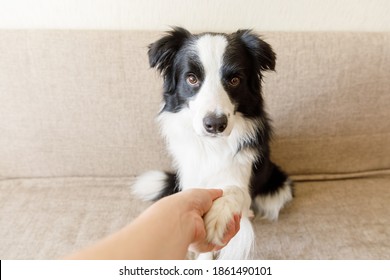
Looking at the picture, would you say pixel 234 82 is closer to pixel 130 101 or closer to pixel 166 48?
pixel 166 48

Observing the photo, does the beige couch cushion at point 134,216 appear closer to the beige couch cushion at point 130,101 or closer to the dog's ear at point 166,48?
the beige couch cushion at point 130,101

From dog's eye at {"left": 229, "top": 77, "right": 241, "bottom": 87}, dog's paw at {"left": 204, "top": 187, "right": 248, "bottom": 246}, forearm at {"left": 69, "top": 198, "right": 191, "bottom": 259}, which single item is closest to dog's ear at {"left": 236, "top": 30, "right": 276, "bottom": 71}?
dog's eye at {"left": 229, "top": 77, "right": 241, "bottom": 87}

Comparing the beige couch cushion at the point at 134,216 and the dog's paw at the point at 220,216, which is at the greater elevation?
the dog's paw at the point at 220,216

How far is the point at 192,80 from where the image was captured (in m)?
1.18

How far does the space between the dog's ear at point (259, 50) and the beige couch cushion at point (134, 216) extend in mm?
624

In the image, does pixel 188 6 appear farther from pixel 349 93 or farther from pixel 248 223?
pixel 248 223

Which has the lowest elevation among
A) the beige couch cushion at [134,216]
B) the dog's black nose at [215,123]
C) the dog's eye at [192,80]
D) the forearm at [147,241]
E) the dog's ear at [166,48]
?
the beige couch cushion at [134,216]

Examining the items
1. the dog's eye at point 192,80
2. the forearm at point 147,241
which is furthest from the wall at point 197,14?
the forearm at point 147,241

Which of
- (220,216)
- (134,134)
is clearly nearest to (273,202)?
(220,216)

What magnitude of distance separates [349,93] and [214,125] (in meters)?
0.78

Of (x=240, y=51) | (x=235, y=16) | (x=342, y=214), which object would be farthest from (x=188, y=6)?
(x=342, y=214)

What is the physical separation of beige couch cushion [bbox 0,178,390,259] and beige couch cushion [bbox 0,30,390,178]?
103 mm

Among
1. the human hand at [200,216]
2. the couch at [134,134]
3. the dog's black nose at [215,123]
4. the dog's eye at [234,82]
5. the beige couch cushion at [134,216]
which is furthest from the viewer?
the couch at [134,134]

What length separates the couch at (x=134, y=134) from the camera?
139 cm
